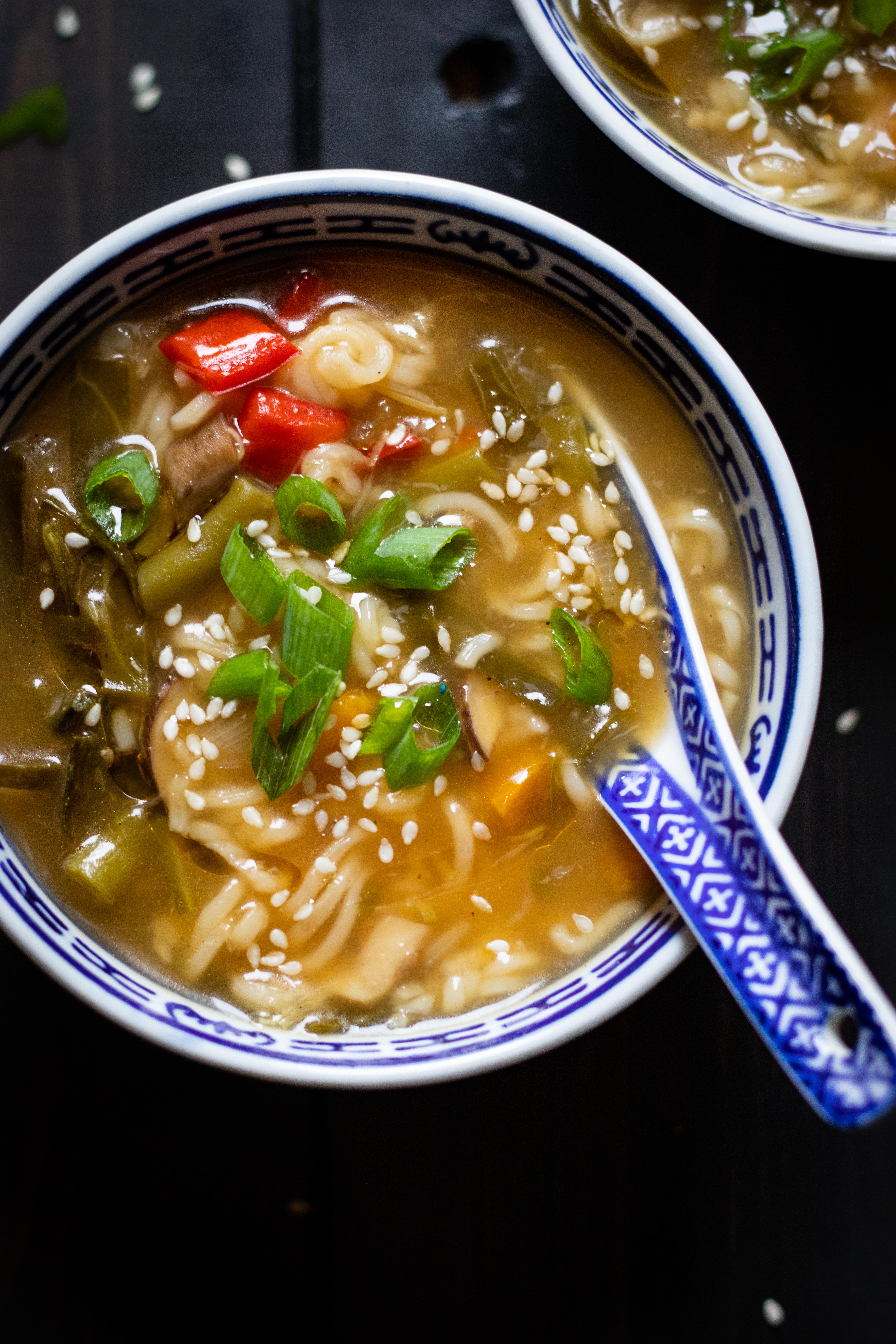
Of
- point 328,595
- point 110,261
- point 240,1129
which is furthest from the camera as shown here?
point 240,1129

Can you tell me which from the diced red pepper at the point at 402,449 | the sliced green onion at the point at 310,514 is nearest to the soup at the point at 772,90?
the diced red pepper at the point at 402,449

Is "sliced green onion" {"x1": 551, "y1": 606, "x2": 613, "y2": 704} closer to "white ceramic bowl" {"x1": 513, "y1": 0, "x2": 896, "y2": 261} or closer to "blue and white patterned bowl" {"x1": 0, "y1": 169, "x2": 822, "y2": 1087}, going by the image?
"blue and white patterned bowl" {"x1": 0, "y1": 169, "x2": 822, "y2": 1087}

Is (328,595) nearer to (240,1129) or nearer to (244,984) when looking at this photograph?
(244,984)

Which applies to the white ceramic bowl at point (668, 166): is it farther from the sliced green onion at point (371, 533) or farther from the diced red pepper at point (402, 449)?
the sliced green onion at point (371, 533)

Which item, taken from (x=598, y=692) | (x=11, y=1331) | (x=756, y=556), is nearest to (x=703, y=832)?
(x=598, y=692)

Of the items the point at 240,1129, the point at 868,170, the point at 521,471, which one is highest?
the point at 868,170

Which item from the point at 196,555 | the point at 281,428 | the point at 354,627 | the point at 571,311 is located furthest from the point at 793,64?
the point at 196,555

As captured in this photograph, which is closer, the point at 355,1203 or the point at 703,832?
the point at 703,832
